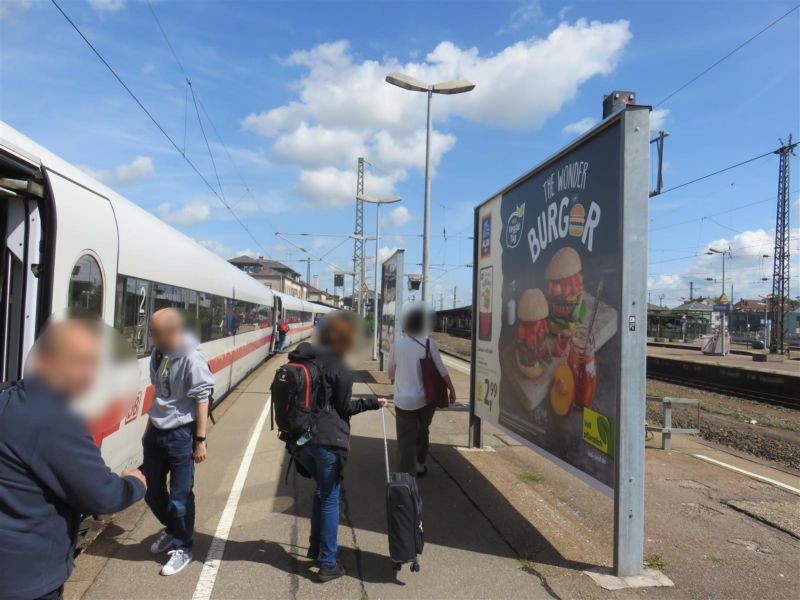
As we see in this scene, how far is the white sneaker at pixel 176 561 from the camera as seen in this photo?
382 cm

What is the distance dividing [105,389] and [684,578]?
416 centimetres

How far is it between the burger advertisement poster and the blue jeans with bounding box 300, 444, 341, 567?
1.90m

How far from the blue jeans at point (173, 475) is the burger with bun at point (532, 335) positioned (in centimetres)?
304

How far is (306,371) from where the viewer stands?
12.2 feet

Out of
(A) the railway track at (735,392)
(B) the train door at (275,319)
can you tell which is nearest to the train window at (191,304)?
(B) the train door at (275,319)

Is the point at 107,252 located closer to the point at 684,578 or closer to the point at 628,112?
the point at 628,112

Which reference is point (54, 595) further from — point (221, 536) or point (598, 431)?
point (598, 431)

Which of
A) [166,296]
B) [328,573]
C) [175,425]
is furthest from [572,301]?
[166,296]

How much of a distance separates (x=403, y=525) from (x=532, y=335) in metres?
2.37

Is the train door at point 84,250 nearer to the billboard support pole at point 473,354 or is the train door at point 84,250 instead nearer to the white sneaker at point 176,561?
the white sneaker at point 176,561

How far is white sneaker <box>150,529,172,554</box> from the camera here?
4.18 meters

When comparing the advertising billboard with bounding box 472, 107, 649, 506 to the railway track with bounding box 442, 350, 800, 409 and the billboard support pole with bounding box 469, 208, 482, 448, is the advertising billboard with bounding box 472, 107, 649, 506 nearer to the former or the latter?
the billboard support pole with bounding box 469, 208, 482, 448

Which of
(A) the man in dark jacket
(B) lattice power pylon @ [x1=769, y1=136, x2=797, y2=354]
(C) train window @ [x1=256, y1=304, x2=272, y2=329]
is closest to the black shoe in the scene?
(A) the man in dark jacket

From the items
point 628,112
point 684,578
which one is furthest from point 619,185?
point 684,578
